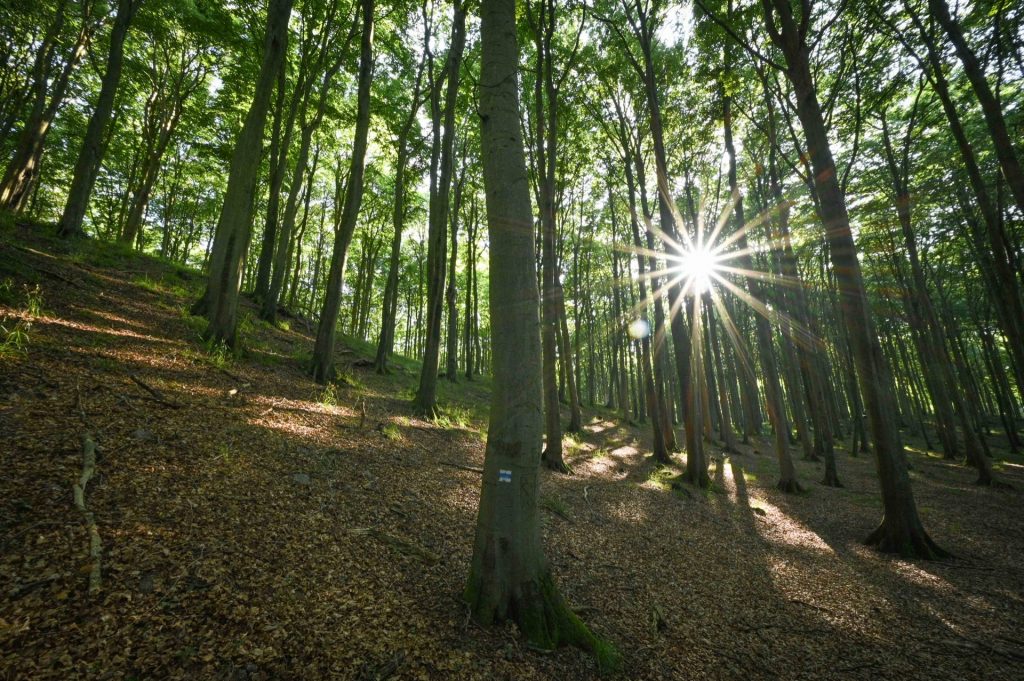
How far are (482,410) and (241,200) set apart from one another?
9.88m

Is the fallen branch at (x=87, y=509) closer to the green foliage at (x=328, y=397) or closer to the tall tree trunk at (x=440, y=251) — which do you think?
the green foliage at (x=328, y=397)

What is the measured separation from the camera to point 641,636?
3959 mm

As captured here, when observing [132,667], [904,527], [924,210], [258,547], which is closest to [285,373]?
[258,547]

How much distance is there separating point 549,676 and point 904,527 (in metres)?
7.50

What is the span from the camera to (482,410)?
15141mm

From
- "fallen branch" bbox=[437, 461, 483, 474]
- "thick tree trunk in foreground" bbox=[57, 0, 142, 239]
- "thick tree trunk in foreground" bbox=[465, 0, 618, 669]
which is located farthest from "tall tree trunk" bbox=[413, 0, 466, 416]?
"thick tree trunk in foreground" bbox=[57, 0, 142, 239]

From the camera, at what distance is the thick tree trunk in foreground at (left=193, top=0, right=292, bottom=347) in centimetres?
823

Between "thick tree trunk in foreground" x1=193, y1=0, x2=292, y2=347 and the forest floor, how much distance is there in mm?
766

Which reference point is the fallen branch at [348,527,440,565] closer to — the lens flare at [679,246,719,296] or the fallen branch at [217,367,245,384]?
the fallen branch at [217,367,245,384]

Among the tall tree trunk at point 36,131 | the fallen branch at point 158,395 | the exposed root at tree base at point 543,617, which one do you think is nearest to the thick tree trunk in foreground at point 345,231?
the fallen branch at point 158,395

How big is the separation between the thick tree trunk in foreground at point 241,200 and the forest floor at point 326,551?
766 mm

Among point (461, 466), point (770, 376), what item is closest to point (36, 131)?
point (461, 466)

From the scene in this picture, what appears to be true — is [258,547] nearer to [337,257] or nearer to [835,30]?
[337,257]

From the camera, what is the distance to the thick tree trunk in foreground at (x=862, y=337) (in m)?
6.80
